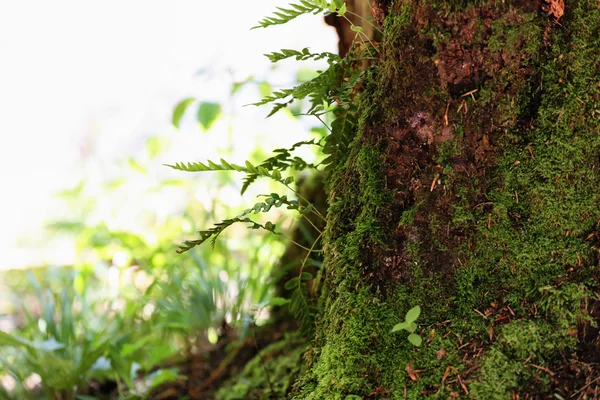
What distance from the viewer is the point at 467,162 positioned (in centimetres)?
126

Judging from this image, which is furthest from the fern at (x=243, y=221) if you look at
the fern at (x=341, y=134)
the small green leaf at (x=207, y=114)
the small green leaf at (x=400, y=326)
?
the small green leaf at (x=207, y=114)

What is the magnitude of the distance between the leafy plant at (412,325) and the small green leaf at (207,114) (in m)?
1.82

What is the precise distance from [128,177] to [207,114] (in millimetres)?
2545

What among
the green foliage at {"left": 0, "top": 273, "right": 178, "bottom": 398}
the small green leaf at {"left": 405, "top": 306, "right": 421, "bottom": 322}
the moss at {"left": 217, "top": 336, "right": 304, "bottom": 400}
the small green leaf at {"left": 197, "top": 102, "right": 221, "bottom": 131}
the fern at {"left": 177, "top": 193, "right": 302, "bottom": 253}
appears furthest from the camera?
the small green leaf at {"left": 197, "top": 102, "right": 221, "bottom": 131}

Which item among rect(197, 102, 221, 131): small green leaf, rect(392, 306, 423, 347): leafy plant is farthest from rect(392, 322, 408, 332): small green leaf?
rect(197, 102, 221, 131): small green leaf

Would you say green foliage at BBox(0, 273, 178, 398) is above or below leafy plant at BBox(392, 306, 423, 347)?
below

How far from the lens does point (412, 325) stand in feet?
3.94

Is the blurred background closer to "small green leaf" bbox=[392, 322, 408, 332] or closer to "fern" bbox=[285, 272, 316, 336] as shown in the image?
"fern" bbox=[285, 272, 316, 336]

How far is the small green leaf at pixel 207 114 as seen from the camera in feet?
9.02

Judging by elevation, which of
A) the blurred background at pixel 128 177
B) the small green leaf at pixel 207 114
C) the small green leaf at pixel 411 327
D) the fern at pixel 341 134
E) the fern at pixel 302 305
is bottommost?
the blurred background at pixel 128 177

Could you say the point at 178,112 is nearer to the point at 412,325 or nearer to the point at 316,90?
the point at 316,90

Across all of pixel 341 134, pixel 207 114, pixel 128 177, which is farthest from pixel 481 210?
pixel 128 177

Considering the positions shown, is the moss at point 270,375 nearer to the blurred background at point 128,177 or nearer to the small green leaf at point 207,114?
the blurred background at point 128,177

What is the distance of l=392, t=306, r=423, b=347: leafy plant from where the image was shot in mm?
1179
